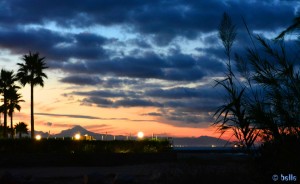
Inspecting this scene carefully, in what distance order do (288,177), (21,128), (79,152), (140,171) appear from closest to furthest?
(288,177), (140,171), (79,152), (21,128)

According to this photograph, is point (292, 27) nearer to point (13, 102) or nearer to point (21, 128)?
point (13, 102)

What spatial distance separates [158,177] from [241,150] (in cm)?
1169

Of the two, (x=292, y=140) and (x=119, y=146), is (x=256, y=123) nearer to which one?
(x=292, y=140)

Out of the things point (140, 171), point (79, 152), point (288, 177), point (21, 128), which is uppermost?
point (21, 128)

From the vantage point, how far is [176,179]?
1761cm

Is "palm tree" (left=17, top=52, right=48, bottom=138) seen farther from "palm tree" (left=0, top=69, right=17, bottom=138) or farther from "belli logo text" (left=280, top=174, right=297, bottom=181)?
"belli logo text" (left=280, top=174, right=297, bottom=181)

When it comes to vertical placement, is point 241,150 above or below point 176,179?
above

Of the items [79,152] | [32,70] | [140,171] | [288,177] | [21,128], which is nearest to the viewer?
[288,177]

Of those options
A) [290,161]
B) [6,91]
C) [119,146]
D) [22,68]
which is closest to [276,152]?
[290,161]

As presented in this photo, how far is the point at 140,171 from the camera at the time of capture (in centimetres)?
2409

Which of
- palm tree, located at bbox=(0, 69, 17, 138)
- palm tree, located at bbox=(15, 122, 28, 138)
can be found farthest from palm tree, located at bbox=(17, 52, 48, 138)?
palm tree, located at bbox=(15, 122, 28, 138)

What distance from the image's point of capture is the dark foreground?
24.8 feet

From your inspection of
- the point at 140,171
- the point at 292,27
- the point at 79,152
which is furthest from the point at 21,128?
the point at 292,27

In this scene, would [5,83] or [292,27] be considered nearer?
[292,27]
